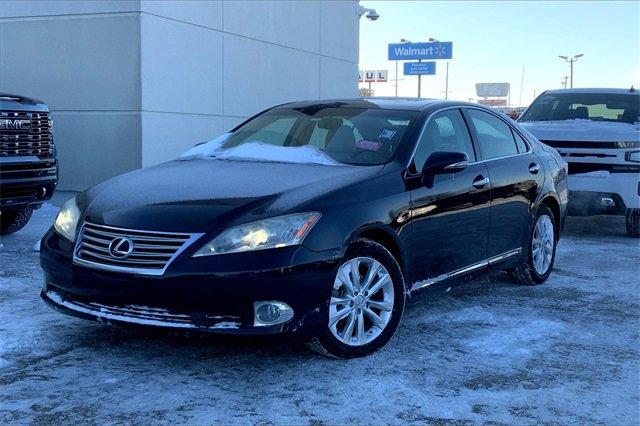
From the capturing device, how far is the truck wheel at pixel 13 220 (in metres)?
8.38

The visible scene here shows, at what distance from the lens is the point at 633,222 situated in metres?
9.31

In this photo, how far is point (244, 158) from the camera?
17.4 ft

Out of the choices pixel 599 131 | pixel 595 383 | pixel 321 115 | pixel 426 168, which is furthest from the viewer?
pixel 599 131

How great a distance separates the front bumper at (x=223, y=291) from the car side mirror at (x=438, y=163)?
107 cm

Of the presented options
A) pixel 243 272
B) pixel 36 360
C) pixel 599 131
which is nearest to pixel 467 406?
pixel 243 272

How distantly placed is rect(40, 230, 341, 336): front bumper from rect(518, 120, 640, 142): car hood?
594 cm

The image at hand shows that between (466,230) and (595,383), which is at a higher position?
(466,230)

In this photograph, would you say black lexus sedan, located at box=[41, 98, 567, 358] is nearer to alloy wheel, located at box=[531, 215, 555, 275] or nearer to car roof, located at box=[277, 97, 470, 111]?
car roof, located at box=[277, 97, 470, 111]

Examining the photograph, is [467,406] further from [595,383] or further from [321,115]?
[321,115]

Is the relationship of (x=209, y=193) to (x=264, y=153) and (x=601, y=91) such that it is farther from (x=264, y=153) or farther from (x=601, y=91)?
(x=601, y=91)

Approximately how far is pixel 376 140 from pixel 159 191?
4.82 ft

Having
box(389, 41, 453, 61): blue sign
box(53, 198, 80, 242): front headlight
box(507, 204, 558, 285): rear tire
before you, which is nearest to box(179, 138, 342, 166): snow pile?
box(53, 198, 80, 242): front headlight

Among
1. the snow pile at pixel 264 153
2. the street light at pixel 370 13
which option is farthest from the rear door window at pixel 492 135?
the street light at pixel 370 13

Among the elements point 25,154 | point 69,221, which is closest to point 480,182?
point 69,221
